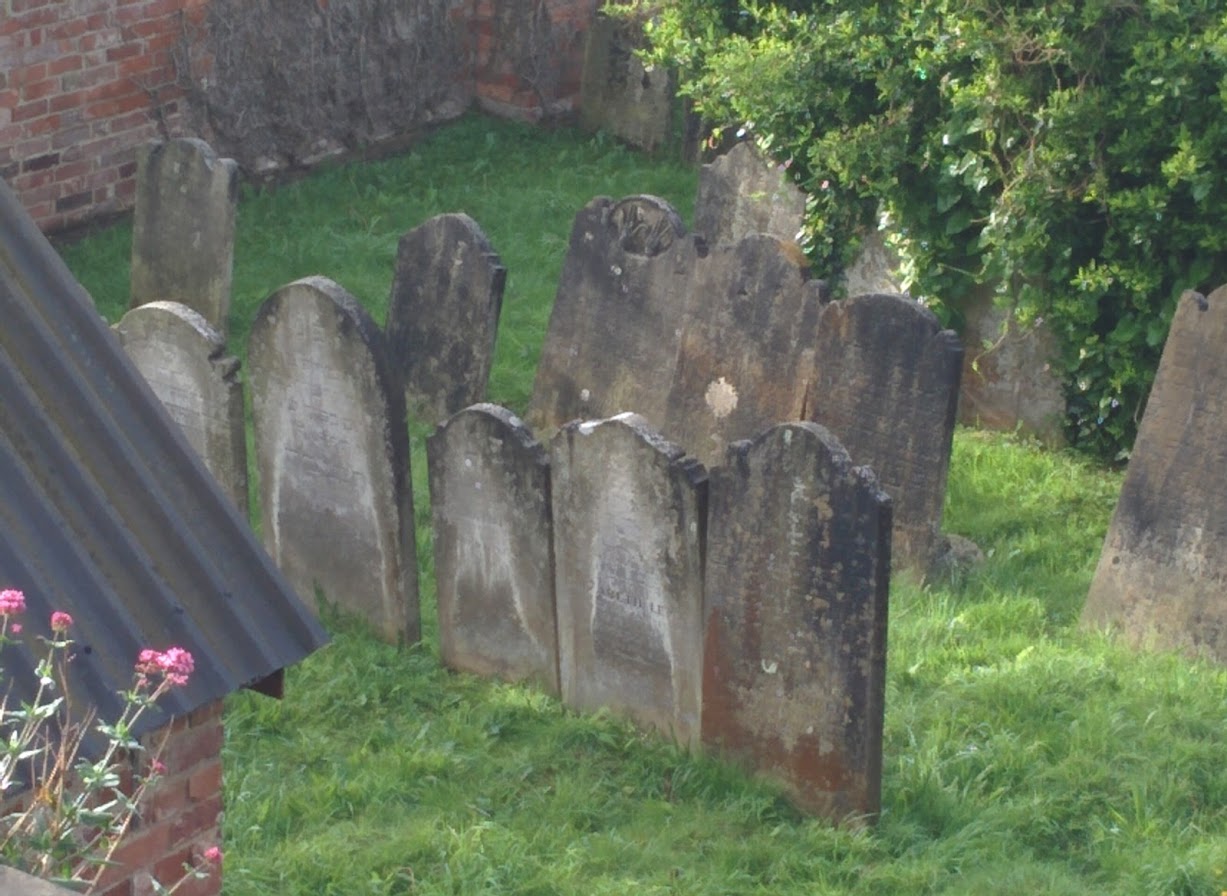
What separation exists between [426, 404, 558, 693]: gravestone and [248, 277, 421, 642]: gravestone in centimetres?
25

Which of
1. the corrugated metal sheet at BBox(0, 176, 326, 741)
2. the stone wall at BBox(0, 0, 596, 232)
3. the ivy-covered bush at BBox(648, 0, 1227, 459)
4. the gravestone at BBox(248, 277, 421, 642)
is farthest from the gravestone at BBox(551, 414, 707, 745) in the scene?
the stone wall at BBox(0, 0, 596, 232)

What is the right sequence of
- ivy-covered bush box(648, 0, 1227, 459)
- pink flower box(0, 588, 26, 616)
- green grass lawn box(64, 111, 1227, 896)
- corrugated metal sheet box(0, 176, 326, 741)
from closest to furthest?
pink flower box(0, 588, 26, 616) → corrugated metal sheet box(0, 176, 326, 741) → green grass lawn box(64, 111, 1227, 896) → ivy-covered bush box(648, 0, 1227, 459)

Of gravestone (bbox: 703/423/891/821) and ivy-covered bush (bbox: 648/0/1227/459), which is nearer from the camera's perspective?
gravestone (bbox: 703/423/891/821)

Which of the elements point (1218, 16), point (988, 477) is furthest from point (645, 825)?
point (1218, 16)

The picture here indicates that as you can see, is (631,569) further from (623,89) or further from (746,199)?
(623,89)

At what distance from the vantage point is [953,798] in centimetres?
641

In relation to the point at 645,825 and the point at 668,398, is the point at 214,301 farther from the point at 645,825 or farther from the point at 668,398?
the point at 645,825

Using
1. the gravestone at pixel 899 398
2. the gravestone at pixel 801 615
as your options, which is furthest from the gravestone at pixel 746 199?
the gravestone at pixel 801 615

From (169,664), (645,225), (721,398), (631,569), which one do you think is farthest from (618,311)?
(169,664)

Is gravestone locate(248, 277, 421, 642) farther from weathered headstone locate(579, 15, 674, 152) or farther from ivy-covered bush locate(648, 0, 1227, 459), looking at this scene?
weathered headstone locate(579, 15, 674, 152)

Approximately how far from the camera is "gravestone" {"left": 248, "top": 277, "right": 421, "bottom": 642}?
7.51 meters

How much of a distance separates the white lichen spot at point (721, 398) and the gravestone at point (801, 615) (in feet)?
7.80

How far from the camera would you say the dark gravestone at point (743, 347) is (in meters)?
8.65

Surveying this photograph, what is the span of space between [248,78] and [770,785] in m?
8.04
